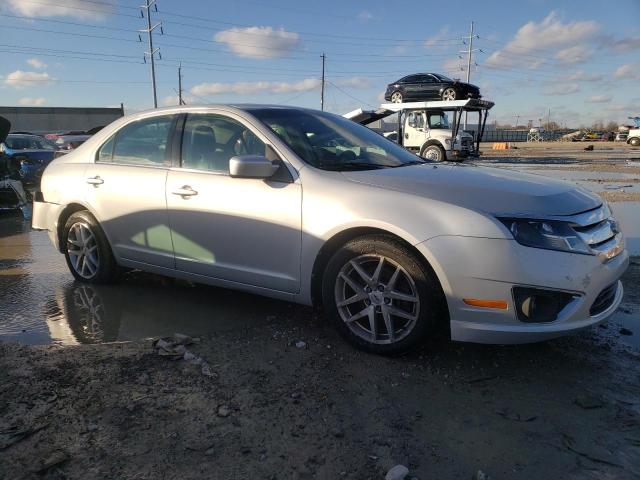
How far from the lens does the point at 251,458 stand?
2305mm

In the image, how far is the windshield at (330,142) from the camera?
3.67m

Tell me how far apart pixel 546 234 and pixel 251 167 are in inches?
73.0

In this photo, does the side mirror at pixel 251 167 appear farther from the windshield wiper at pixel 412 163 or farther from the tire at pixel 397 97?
the tire at pixel 397 97

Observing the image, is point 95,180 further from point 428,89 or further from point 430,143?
point 428,89

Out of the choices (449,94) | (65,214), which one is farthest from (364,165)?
(449,94)

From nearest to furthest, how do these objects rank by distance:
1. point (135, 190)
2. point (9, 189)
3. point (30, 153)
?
point (135, 190) → point (9, 189) → point (30, 153)

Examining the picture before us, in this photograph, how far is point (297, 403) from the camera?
277 centimetres

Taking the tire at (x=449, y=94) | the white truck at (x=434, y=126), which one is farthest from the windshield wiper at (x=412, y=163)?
the tire at (x=449, y=94)

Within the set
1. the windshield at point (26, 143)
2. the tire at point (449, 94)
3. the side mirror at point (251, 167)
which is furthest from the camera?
the tire at point (449, 94)

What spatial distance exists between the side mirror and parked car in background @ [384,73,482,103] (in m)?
20.1

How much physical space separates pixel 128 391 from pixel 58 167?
118 inches

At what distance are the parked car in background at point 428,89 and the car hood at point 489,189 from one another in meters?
19.6

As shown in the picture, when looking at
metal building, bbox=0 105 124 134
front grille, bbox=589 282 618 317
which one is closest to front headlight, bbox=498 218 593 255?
front grille, bbox=589 282 618 317

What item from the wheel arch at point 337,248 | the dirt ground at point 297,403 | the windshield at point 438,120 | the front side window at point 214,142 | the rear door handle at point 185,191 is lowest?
the dirt ground at point 297,403
